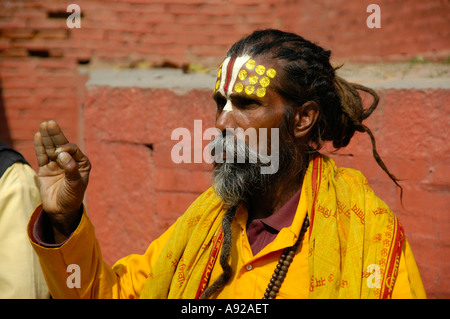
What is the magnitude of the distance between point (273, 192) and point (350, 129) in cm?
47

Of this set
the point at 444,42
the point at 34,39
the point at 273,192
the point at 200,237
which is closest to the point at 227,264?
the point at 200,237

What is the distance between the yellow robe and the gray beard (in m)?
0.13

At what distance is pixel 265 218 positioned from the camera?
245cm

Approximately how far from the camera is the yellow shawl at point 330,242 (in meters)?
2.10

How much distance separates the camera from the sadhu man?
2.15 metres

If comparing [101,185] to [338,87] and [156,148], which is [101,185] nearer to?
[156,148]

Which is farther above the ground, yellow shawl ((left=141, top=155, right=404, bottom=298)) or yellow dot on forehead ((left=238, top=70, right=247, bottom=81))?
yellow dot on forehead ((left=238, top=70, right=247, bottom=81))

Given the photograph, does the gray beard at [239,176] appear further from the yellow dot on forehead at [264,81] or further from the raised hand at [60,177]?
the raised hand at [60,177]

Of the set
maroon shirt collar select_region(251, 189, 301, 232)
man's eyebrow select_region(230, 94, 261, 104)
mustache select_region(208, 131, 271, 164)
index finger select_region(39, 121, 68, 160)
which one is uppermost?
man's eyebrow select_region(230, 94, 261, 104)
